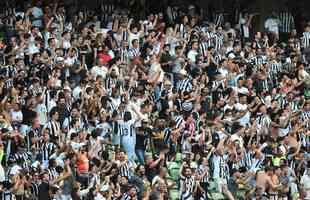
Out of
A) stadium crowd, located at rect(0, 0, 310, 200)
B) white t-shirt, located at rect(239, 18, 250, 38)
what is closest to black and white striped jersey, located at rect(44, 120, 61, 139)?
stadium crowd, located at rect(0, 0, 310, 200)

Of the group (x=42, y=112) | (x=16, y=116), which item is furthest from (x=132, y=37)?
(x=16, y=116)

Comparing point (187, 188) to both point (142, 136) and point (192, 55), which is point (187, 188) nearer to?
point (142, 136)

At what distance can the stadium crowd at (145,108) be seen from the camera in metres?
22.8

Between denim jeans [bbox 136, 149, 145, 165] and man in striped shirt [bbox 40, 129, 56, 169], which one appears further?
denim jeans [bbox 136, 149, 145, 165]

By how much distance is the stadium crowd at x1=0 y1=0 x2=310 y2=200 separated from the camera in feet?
74.6

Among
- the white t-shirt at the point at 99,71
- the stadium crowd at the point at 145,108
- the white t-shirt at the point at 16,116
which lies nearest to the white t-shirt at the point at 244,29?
the stadium crowd at the point at 145,108

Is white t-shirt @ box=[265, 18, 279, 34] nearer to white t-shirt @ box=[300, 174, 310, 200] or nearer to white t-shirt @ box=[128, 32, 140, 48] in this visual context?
white t-shirt @ box=[128, 32, 140, 48]

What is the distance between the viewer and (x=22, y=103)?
24078 mm

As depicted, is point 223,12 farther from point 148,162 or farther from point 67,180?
point 67,180

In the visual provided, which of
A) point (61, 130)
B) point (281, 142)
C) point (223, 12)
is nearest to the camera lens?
point (61, 130)

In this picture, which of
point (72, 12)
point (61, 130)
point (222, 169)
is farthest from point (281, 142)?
point (72, 12)

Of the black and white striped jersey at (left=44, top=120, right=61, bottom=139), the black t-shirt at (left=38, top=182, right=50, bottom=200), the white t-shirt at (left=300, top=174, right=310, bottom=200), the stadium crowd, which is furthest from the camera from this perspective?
the white t-shirt at (left=300, top=174, right=310, bottom=200)

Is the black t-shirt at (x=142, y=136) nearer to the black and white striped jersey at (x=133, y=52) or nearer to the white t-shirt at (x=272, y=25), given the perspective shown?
the black and white striped jersey at (x=133, y=52)

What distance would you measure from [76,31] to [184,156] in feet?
18.1
